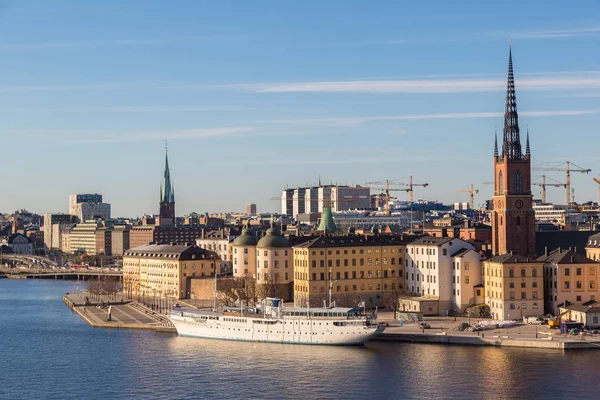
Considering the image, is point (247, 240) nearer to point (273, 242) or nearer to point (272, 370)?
point (273, 242)

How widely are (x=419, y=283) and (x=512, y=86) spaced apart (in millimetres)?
21327

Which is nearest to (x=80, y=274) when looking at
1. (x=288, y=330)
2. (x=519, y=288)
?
(x=288, y=330)

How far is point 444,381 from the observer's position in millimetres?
66375

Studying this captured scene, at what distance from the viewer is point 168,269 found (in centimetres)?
12619

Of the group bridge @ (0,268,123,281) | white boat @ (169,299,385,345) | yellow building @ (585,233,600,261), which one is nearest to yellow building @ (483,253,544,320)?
white boat @ (169,299,385,345)

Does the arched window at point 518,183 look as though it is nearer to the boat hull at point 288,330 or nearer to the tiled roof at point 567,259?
the tiled roof at point 567,259

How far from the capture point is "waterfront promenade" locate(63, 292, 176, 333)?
96.2m

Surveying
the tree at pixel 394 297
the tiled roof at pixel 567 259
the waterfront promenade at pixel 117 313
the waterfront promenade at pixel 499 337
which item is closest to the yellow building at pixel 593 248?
A: the tiled roof at pixel 567 259

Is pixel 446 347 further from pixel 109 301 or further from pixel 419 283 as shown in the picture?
pixel 109 301

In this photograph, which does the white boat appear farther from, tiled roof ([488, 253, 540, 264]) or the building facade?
the building facade

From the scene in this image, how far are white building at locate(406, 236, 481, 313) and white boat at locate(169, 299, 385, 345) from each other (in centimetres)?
1434

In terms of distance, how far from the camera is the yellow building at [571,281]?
90.3m

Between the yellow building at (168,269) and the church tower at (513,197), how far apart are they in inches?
1320

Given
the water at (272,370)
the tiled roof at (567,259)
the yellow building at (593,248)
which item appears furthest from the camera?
the yellow building at (593,248)
